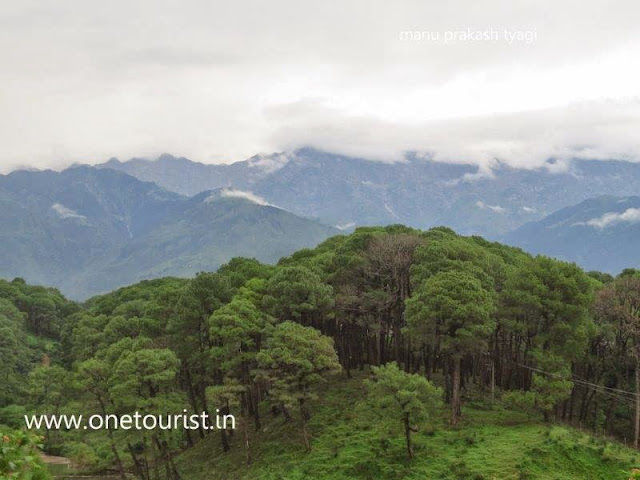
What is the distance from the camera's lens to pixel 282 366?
4572 cm

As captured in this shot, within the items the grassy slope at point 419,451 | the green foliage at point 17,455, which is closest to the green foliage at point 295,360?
the grassy slope at point 419,451

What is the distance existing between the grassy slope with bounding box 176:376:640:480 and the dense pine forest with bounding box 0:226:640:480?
6.4 inches

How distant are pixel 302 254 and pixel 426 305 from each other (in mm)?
38987

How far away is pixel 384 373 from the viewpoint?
3891cm

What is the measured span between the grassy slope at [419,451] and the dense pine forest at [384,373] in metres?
0.16

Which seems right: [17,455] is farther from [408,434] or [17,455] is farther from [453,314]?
[453,314]

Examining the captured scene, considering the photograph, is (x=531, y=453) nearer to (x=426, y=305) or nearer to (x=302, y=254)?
(x=426, y=305)

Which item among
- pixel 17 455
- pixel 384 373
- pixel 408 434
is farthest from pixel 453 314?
pixel 17 455

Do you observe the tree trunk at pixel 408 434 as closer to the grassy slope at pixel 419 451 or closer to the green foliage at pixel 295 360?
the grassy slope at pixel 419 451

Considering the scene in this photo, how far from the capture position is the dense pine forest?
39.8 m

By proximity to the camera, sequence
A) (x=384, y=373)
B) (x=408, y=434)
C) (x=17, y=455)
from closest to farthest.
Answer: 1. (x=17, y=455)
2. (x=384, y=373)
3. (x=408, y=434)

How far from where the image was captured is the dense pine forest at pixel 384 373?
39.8m

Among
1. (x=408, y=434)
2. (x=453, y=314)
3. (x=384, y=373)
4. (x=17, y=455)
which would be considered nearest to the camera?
(x=17, y=455)

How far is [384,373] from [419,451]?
7.38 meters
